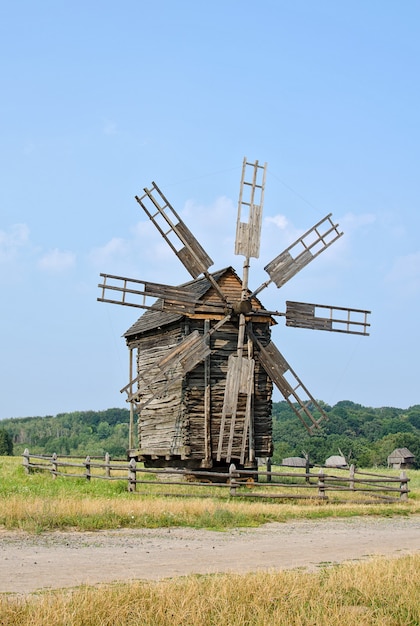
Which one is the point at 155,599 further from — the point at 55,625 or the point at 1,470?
the point at 1,470

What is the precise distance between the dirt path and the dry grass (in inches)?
43.2

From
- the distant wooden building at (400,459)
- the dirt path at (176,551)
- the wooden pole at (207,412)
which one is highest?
the wooden pole at (207,412)

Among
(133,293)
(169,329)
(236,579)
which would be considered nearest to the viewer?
(236,579)

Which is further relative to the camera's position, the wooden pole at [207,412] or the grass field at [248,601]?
the wooden pole at [207,412]

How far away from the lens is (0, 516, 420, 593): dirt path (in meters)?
10.1

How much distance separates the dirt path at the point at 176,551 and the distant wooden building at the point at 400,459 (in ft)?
167

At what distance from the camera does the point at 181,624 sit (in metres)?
7.58

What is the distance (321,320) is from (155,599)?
20190mm

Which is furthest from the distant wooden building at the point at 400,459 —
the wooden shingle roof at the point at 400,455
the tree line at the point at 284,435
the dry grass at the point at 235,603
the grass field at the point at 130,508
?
the dry grass at the point at 235,603

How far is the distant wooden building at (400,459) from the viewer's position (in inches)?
2608

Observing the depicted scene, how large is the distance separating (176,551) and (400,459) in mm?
57068

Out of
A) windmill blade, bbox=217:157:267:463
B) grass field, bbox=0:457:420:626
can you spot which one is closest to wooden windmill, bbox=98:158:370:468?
windmill blade, bbox=217:157:267:463

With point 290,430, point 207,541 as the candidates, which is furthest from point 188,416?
point 290,430

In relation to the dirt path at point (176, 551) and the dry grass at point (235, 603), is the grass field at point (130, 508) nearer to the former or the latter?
the dirt path at point (176, 551)
